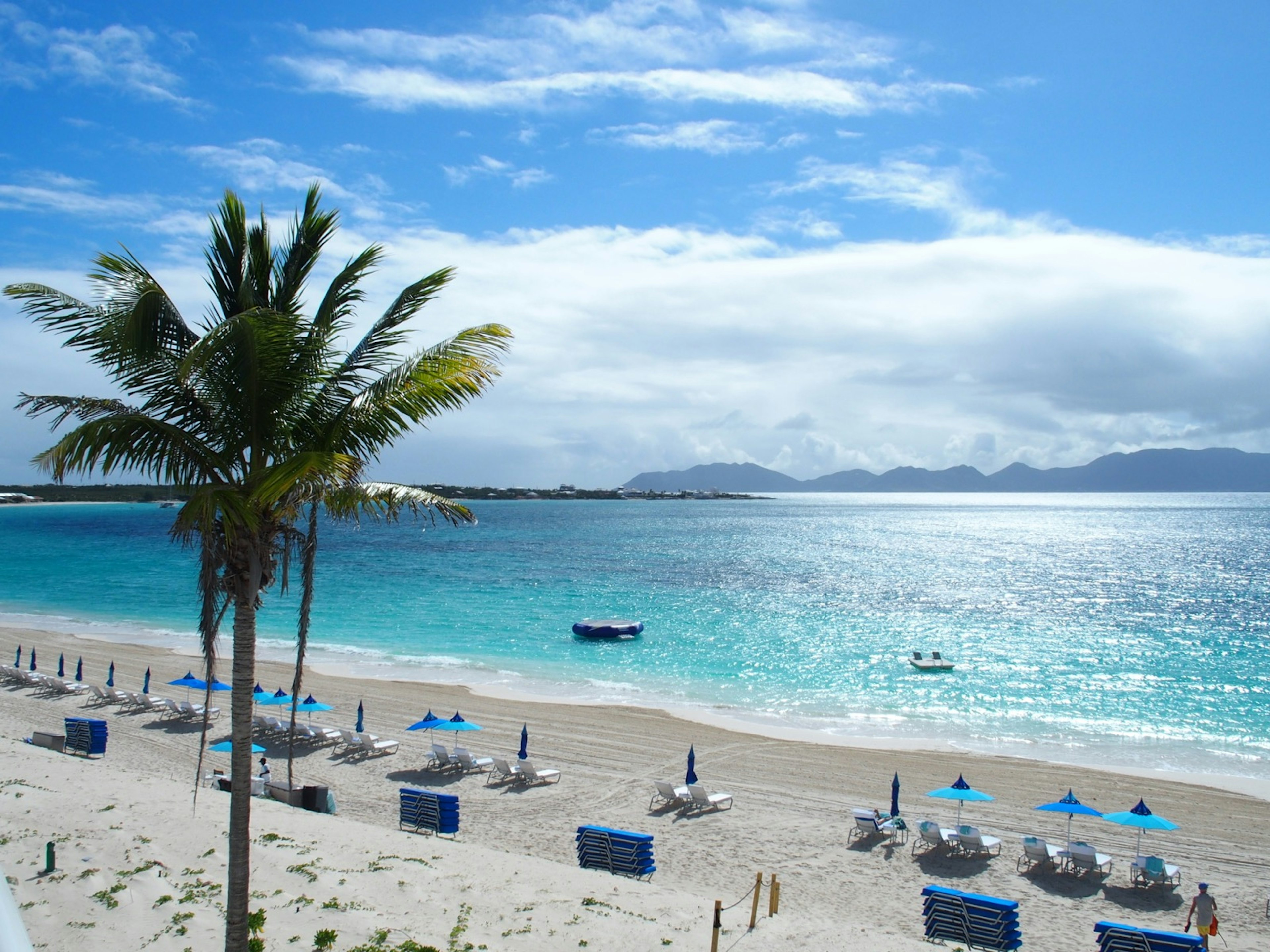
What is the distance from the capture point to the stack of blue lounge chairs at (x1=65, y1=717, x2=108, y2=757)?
17672 mm

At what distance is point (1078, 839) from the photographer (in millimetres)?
15266

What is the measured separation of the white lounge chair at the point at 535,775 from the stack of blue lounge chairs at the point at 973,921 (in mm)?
8282

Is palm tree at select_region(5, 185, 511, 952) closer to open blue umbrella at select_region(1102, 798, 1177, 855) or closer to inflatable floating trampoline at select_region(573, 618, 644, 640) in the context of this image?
open blue umbrella at select_region(1102, 798, 1177, 855)

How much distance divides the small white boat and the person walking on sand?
69.2ft

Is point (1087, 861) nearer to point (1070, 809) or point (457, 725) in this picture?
point (1070, 809)

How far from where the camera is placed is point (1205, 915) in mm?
11141

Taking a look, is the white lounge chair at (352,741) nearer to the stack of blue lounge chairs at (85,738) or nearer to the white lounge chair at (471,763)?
the white lounge chair at (471,763)

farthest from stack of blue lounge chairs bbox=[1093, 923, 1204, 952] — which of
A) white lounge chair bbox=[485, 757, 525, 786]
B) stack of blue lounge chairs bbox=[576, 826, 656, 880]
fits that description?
white lounge chair bbox=[485, 757, 525, 786]

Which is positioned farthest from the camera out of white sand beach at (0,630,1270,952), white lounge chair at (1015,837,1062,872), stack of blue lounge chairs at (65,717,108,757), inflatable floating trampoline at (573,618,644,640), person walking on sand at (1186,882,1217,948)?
inflatable floating trampoline at (573,618,644,640)

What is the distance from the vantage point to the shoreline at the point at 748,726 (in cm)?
1991

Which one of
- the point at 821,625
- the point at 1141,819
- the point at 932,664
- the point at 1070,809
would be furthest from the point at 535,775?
the point at 821,625

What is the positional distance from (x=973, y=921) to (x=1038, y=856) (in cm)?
372

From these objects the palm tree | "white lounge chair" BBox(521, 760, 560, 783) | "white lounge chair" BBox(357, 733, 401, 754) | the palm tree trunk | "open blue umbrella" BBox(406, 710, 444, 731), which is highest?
the palm tree

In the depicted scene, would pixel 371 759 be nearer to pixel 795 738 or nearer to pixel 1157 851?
pixel 795 738
